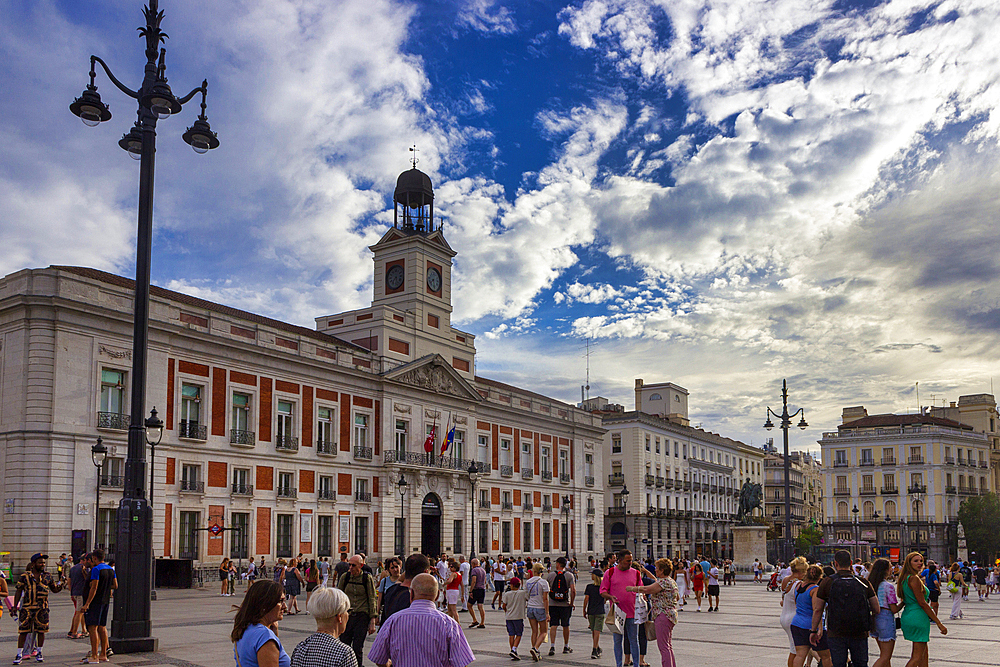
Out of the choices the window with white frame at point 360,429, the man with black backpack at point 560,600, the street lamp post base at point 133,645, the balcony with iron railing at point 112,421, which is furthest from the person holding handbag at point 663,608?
the window with white frame at point 360,429

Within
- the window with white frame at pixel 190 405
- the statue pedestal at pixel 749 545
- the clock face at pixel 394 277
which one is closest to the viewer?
the window with white frame at pixel 190 405

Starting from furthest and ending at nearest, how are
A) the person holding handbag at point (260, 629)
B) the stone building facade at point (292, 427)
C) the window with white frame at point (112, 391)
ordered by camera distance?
the window with white frame at point (112, 391)
the stone building facade at point (292, 427)
the person holding handbag at point (260, 629)

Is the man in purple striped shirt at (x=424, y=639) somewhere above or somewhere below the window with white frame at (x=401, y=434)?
below

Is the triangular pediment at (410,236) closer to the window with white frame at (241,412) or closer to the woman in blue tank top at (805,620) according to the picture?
the window with white frame at (241,412)

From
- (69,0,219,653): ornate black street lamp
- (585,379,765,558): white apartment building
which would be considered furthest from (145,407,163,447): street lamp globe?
(585,379,765,558): white apartment building

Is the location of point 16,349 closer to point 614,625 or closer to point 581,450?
Result: point 614,625

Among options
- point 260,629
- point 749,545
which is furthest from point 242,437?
point 260,629

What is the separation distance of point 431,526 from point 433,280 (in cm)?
1506

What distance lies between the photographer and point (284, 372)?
1652 inches

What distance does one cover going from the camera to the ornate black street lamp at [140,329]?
47.4 ft

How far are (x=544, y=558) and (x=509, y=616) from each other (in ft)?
144

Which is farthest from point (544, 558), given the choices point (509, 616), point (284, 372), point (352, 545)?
point (509, 616)

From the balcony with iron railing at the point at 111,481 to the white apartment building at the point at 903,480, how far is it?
6636 centimetres

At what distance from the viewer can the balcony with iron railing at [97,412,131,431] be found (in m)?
33.3
